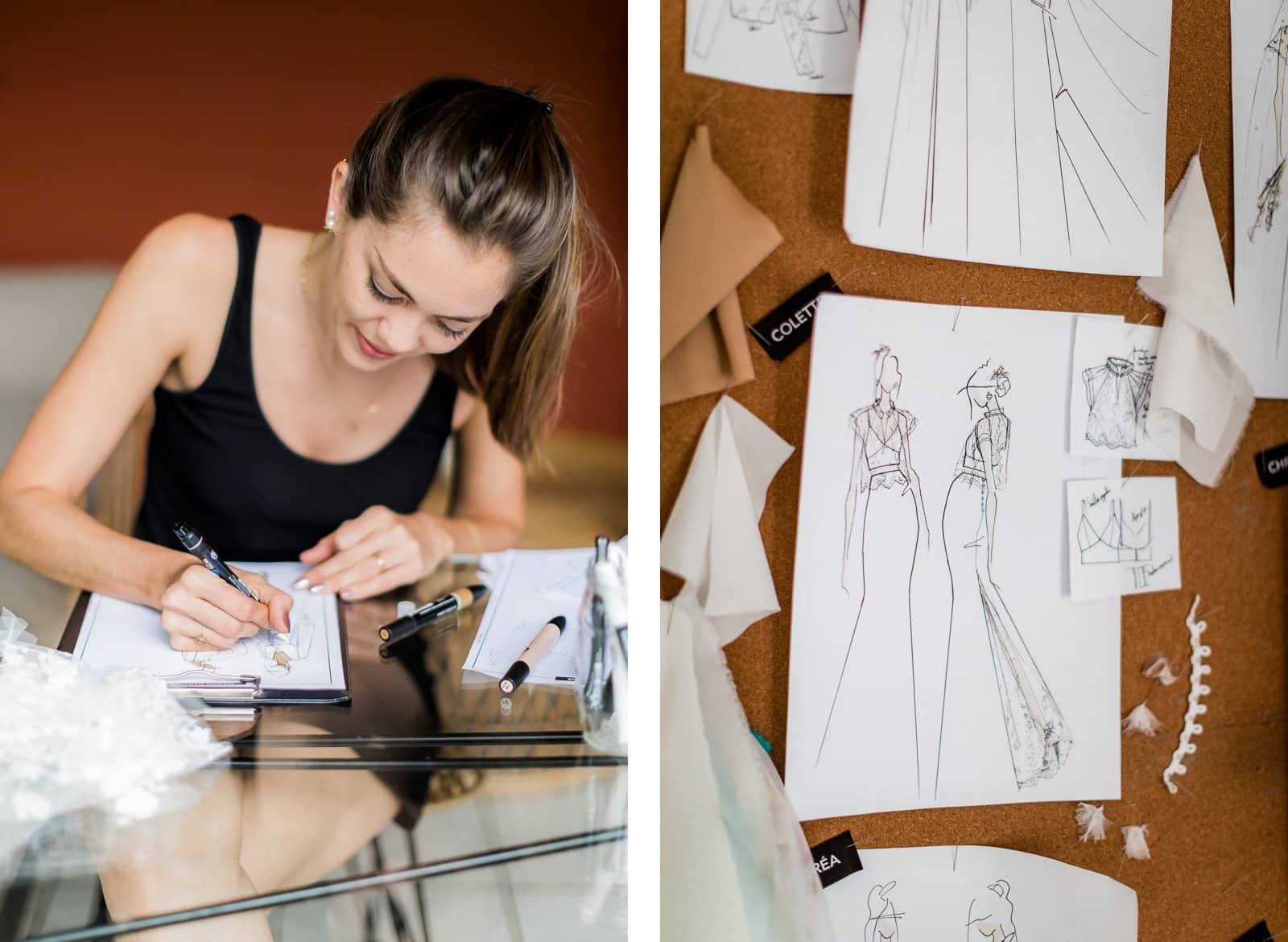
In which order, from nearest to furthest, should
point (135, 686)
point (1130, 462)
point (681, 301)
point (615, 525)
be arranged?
point (135, 686) < point (615, 525) < point (681, 301) < point (1130, 462)

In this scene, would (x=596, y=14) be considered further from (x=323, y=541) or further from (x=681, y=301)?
(x=323, y=541)

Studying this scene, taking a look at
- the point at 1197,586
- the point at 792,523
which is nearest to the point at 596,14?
the point at 792,523

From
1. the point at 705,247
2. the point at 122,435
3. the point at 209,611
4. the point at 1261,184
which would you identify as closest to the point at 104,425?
the point at 122,435

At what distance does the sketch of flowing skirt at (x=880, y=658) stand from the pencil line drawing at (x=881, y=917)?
0.10 m

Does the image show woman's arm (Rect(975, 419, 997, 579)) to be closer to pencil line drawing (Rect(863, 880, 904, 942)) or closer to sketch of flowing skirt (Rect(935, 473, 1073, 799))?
sketch of flowing skirt (Rect(935, 473, 1073, 799))

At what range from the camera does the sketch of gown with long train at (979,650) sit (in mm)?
861

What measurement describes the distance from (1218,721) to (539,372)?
32.5 inches

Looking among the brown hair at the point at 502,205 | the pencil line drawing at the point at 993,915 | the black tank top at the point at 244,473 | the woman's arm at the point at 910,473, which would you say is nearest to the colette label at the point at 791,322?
the woman's arm at the point at 910,473

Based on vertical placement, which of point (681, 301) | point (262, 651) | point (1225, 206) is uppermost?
point (1225, 206)

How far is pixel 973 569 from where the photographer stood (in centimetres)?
87

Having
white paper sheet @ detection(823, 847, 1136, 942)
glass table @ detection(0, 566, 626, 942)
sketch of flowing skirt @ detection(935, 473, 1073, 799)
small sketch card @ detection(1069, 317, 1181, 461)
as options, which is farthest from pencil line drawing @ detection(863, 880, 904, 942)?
small sketch card @ detection(1069, 317, 1181, 461)

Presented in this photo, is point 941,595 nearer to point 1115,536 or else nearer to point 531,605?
point 1115,536

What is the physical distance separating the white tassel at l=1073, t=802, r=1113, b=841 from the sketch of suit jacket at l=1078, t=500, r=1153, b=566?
0.25 m

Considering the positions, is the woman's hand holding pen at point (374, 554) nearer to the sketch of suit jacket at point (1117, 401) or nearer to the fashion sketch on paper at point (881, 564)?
the fashion sketch on paper at point (881, 564)
